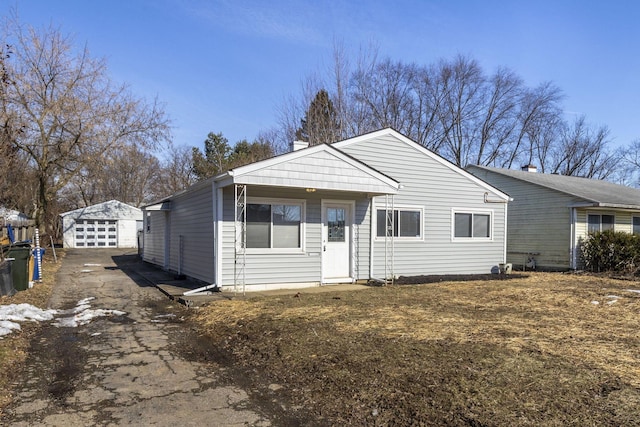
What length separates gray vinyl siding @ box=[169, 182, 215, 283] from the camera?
10.7 m

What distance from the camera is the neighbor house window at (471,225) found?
45.4ft

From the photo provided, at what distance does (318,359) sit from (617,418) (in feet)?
9.51

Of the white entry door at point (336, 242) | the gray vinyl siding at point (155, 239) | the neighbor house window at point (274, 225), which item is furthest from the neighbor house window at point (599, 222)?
the gray vinyl siding at point (155, 239)

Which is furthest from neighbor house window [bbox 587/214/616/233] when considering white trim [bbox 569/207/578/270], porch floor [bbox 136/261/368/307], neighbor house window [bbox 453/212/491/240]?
porch floor [bbox 136/261/368/307]

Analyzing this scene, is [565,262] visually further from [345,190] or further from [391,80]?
[391,80]

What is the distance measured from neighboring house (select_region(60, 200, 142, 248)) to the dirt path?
2538 cm

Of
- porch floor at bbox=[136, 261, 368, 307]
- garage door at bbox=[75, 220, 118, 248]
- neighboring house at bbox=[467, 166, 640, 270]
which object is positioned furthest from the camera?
garage door at bbox=[75, 220, 118, 248]

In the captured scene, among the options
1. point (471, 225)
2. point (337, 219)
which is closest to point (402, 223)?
point (337, 219)

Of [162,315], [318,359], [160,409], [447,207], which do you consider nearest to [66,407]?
[160,409]

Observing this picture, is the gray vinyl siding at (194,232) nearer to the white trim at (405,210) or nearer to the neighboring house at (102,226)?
the white trim at (405,210)

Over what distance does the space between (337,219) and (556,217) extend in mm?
→ 10580

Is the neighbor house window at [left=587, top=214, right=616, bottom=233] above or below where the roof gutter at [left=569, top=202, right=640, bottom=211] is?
below

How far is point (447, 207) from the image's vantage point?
1356cm

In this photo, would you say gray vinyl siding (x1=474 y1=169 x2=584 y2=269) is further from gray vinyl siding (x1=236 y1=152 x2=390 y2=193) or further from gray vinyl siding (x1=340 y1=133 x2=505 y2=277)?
gray vinyl siding (x1=236 y1=152 x2=390 y2=193)
